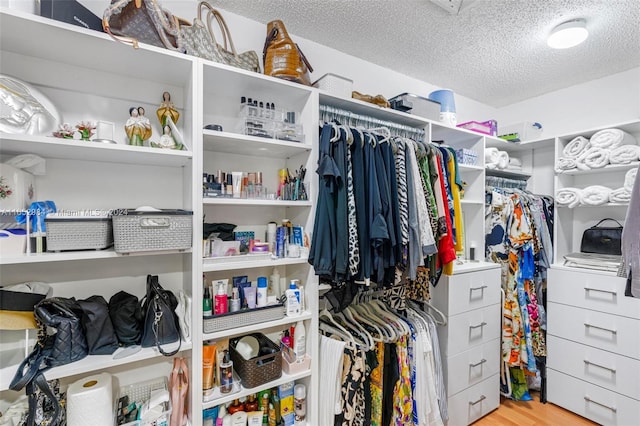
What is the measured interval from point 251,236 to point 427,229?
898 mm

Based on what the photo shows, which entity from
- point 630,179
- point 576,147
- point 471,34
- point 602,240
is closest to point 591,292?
point 602,240

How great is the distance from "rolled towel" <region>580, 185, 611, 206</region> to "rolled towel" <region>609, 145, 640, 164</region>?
0.62 feet

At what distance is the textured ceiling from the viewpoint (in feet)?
4.91

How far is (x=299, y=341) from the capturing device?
1.44 m

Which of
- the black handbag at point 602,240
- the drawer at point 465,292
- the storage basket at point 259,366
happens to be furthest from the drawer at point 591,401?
the storage basket at point 259,366

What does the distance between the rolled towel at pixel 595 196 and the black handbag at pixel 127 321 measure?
278 cm

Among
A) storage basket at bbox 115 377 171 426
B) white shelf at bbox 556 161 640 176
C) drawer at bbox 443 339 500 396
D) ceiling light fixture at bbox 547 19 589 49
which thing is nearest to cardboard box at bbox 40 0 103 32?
storage basket at bbox 115 377 171 426

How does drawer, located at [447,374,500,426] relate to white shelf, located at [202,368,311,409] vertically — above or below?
below

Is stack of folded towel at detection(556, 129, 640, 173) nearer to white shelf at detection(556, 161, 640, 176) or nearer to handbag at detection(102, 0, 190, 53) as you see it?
white shelf at detection(556, 161, 640, 176)

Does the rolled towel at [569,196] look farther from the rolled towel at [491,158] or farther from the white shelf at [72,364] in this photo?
the white shelf at [72,364]

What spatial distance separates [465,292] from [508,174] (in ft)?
4.39

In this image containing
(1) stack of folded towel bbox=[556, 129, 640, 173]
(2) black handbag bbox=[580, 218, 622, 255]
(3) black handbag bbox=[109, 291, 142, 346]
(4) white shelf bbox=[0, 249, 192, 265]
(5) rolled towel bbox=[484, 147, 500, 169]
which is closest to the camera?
(4) white shelf bbox=[0, 249, 192, 265]

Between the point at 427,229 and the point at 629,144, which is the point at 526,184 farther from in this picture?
the point at 427,229

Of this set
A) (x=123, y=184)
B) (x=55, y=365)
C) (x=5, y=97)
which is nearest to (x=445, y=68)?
(x=123, y=184)
